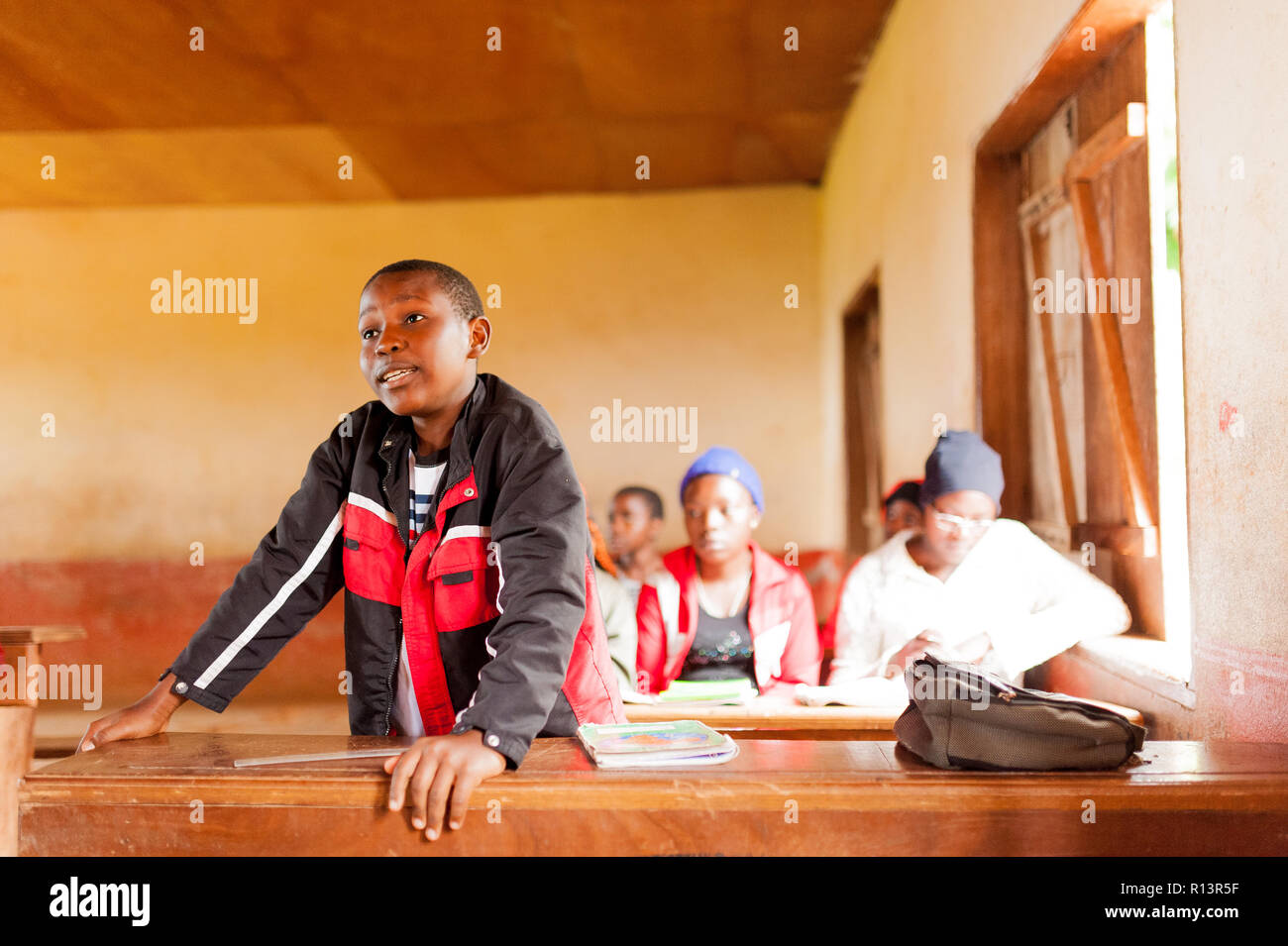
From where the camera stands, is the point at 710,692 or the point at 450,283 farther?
the point at 710,692

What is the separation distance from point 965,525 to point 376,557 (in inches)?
64.4

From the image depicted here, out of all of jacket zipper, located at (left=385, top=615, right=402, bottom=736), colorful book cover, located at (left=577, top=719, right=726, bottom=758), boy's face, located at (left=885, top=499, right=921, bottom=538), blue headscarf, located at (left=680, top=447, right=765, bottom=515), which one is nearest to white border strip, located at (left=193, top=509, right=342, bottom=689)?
jacket zipper, located at (left=385, top=615, right=402, bottom=736)

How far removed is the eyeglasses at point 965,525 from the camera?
2.50 metres

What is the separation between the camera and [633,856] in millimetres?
1104

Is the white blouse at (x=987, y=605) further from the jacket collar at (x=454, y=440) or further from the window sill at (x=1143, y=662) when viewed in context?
the jacket collar at (x=454, y=440)

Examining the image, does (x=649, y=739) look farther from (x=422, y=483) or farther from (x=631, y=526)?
(x=631, y=526)

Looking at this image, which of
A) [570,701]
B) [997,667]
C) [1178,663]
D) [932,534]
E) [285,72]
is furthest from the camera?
[285,72]

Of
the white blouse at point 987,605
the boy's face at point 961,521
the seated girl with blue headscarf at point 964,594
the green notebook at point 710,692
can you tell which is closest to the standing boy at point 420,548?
the green notebook at point 710,692

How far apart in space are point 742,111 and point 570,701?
4112mm

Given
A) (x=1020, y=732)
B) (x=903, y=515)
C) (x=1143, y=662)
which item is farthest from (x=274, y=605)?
(x=903, y=515)

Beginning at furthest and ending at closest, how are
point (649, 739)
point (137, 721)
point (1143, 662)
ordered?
point (1143, 662) → point (137, 721) → point (649, 739)

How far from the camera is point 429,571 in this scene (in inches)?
51.7

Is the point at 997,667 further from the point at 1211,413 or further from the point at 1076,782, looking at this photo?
the point at 1076,782
